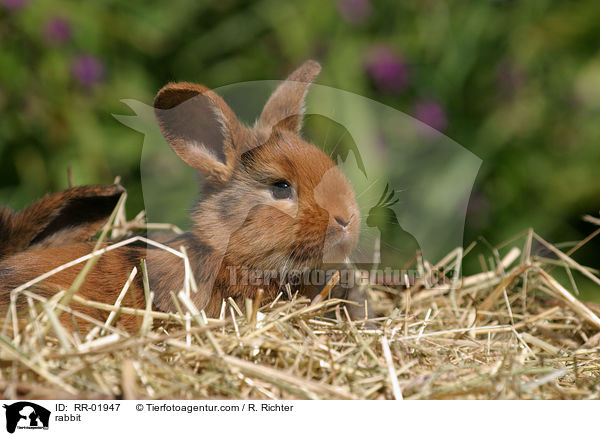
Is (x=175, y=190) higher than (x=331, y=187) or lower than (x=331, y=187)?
Result: higher

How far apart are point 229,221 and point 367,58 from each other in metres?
2.14

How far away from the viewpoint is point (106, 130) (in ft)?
14.6

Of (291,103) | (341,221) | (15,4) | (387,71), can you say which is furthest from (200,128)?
(15,4)

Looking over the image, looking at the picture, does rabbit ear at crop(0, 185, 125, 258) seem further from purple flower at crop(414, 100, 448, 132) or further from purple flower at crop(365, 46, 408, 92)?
purple flower at crop(365, 46, 408, 92)

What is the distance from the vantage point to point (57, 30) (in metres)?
4.12

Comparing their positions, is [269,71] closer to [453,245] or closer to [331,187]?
[453,245]

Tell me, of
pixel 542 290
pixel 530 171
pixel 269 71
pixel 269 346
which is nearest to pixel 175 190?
pixel 269 346

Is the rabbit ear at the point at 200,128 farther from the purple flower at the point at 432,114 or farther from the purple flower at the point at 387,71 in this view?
the purple flower at the point at 387,71

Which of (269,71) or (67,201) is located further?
(269,71)

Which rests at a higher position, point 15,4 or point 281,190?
point 15,4

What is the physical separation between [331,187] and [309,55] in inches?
82.5

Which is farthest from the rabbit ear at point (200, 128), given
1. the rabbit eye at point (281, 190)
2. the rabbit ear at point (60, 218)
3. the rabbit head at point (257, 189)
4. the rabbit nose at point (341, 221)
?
the rabbit nose at point (341, 221)

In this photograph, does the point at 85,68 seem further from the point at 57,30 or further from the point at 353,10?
the point at 353,10

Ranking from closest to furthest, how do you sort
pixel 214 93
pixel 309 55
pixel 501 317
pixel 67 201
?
pixel 214 93, pixel 67 201, pixel 501 317, pixel 309 55
